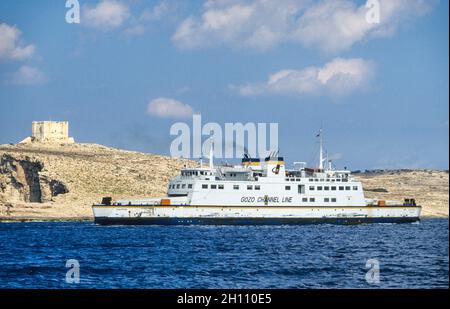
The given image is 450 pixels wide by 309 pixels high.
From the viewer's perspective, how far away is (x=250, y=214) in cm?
8644

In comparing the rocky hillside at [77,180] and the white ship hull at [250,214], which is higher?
the rocky hillside at [77,180]

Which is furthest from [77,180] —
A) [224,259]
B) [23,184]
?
[224,259]

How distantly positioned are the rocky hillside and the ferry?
76.3 ft

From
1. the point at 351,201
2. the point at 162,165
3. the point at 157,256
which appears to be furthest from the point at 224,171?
the point at 162,165

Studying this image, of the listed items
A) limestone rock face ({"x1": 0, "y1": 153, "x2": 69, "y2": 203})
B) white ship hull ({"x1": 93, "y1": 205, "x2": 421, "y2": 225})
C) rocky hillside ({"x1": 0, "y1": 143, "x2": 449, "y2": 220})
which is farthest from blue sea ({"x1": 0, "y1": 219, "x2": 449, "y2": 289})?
limestone rock face ({"x1": 0, "y1": 153, "x2": 69, "y2": 203})

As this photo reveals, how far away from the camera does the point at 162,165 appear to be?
148 metres

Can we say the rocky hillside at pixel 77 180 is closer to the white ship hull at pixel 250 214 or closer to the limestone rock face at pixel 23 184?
the limestone rock face at pixel 23 184

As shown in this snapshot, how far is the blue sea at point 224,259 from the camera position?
38.7 meters

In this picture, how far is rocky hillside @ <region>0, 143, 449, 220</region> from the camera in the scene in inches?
4304

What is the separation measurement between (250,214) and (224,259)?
3866cm

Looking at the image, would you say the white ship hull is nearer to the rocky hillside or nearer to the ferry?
the ferry

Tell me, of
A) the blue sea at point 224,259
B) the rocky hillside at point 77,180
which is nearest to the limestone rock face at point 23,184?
the rocky hillside at point 77,180

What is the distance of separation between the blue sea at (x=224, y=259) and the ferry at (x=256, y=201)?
37.8 feet
